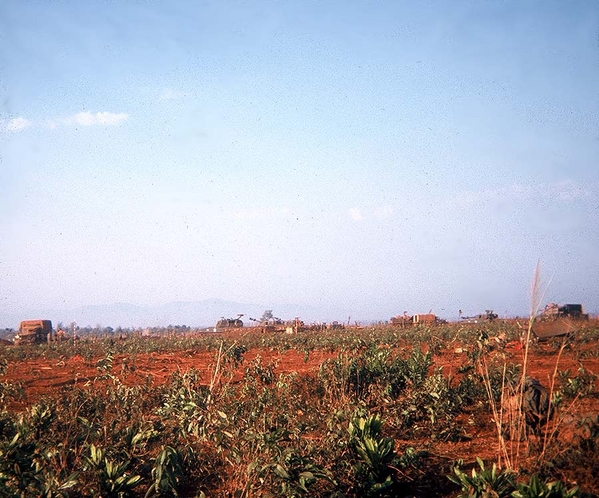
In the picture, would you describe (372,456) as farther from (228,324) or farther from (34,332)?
(228,324)

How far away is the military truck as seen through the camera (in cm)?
3122

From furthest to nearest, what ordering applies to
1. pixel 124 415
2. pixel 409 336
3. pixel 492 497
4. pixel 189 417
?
pixel 409 336 → pixel 124 415 → pixel 189 417 → pixel 492 497

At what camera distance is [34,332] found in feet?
111

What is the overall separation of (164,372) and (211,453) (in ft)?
29.7

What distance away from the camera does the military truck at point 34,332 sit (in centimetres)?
3122

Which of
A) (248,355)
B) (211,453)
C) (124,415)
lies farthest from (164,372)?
(211,453)

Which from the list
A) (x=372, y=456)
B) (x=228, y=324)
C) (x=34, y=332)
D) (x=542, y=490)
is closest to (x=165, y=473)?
(x=372, y=456)

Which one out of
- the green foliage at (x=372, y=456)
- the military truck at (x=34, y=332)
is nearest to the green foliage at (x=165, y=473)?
the green foliage at (x=372, y=456)

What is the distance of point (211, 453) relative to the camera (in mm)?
5555

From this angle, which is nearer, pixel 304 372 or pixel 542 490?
pixel 542 490

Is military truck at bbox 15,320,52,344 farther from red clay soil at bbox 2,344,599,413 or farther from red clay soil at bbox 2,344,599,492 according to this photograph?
red clay soil at bbox 2,344,599,492

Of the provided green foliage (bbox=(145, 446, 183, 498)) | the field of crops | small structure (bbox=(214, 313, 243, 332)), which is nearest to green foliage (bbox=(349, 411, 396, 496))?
the field of crops

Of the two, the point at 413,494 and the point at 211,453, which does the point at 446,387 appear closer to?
the point at 413,494

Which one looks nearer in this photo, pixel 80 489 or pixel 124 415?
pixel 80 489
